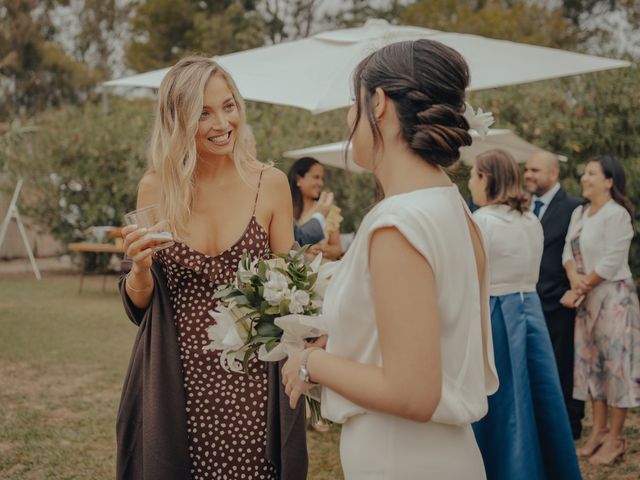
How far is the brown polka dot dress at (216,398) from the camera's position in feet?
9.20

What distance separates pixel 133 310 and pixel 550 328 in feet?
15.6

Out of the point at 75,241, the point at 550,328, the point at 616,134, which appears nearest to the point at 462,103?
the point at 550,328

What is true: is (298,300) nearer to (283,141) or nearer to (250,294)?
(250,294)

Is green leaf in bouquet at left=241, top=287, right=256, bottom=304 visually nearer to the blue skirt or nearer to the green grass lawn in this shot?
the blue skirt

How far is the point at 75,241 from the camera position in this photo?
17.3 m

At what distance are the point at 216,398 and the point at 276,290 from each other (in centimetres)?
78

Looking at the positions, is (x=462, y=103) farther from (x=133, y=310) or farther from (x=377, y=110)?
(x=133, y=310)

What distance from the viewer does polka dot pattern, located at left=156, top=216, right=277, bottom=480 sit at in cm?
280

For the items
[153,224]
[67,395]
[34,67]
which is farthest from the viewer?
[34,67]

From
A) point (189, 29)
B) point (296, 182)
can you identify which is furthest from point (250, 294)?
point (189, 29)

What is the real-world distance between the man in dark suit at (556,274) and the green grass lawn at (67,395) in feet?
2.23

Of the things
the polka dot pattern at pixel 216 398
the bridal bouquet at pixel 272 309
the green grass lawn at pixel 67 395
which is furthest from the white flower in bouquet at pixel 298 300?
the green grass lawn at pixel 67 395

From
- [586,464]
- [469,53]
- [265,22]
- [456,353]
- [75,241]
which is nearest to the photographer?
[456,353]

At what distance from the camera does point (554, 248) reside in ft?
22.0
